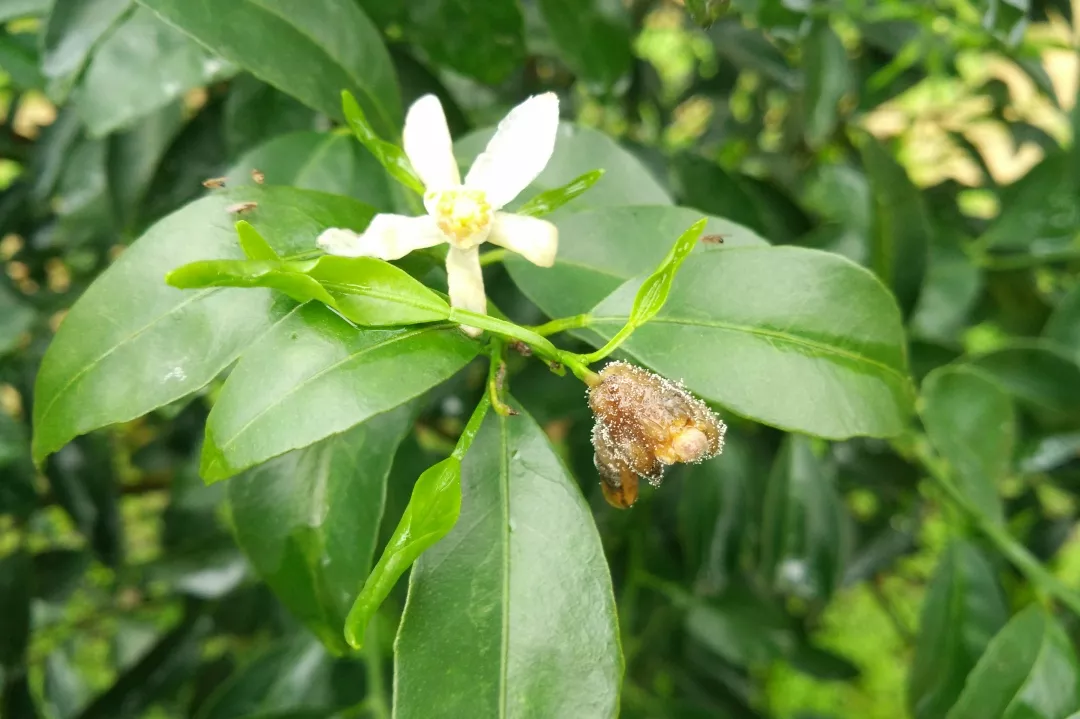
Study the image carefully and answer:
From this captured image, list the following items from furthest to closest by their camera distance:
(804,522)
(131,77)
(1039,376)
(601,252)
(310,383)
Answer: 1. (804,522)
2. (1039,376)
3. (131,77)
4. (601,252)
5. (310,383)

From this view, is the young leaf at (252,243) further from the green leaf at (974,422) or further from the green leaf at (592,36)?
the green leaf at (974,422)

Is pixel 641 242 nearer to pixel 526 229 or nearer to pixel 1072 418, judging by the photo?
pixel 526 229

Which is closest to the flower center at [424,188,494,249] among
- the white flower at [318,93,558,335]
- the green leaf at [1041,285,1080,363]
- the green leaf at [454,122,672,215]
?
the white flower at [318,93,558,335]

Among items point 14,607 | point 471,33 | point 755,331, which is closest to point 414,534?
point 755,331

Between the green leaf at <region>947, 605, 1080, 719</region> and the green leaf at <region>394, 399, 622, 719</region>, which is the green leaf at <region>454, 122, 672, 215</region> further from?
the green leaf at <region>947, 605, 1080, 719</region>

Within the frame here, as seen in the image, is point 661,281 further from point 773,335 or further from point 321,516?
point 321,516
